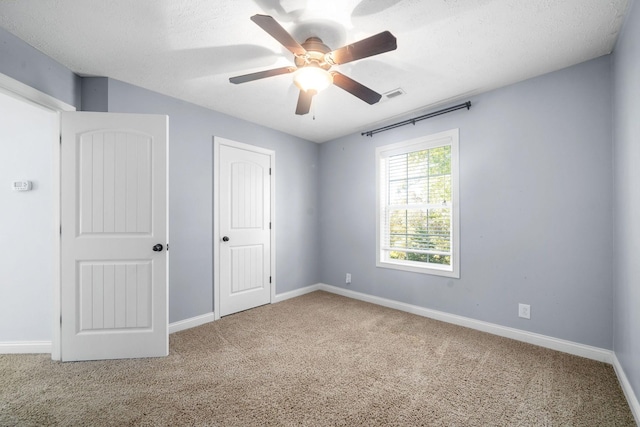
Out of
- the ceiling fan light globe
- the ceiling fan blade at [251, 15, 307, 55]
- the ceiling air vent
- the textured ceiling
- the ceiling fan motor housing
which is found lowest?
the ceiling fan light globe

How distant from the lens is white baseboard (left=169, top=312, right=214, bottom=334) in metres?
2.92

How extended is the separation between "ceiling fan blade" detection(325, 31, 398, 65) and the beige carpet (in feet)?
7.10

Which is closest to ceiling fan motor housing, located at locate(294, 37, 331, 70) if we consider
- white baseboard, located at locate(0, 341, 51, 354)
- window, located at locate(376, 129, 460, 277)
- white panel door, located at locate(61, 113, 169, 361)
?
white panel door, located at locate(61, 113, 169, 361)

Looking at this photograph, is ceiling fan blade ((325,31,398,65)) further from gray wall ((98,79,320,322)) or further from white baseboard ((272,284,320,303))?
white baseboard ((272,284,320,303))

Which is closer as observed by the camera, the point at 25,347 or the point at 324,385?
the point at 324,385

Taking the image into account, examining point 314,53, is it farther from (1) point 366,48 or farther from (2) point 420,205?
(2) point 420,205

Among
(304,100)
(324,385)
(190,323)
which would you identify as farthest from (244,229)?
(324,385)

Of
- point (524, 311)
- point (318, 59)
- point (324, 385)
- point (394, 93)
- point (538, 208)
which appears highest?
point (394, 93)

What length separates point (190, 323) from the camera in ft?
10.0

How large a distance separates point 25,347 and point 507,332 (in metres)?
4.37

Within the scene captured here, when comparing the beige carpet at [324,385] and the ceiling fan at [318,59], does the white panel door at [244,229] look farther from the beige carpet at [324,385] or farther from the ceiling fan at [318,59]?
the ceiling fan at [318,59]

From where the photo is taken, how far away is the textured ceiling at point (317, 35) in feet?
5.69

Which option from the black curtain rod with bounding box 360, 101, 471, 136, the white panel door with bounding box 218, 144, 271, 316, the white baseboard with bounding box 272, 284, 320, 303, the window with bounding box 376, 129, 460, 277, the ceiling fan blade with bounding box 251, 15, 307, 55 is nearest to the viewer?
the ceiling fan blade with bounding box 251, 15, 307, 55

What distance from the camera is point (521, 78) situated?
2.60m
